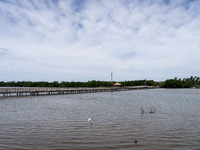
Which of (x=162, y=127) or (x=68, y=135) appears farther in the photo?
(x=162, y=127)

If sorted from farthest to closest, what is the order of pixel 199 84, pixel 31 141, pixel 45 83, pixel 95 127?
pixel 199 84
pixel 45 83
pixel 95 127
pixel 31 141

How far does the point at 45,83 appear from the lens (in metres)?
138

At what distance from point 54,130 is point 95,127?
272 cm

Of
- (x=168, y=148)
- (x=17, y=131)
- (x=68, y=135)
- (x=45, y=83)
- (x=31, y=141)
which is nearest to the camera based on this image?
(x=168, y=148)

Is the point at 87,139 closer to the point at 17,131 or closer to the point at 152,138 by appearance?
the point at 152,138

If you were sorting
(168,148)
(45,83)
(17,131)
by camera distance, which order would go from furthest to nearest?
(45,83) → (17,131) → (168,148)

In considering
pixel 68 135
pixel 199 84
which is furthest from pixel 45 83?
pixel 68 135

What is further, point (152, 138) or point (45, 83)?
point (45, 83)

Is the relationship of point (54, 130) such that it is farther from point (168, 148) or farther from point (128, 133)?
point (168, 148)

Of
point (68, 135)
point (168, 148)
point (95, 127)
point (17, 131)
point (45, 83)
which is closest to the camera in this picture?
point (168, 148)

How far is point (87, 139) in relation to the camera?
9.90 m

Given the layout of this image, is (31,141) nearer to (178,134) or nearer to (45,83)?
(178,134)

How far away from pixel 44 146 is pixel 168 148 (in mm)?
5897

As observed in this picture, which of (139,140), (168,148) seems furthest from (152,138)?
(168,148)
